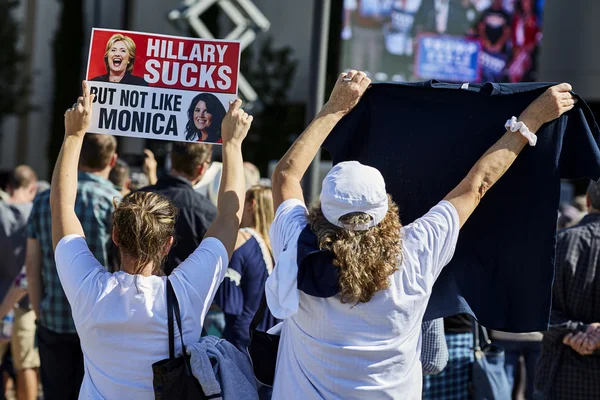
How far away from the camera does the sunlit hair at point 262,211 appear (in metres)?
5.21

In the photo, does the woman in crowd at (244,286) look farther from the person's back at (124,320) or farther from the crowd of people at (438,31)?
the crowd of people at (438,31)

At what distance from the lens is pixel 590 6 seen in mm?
22328

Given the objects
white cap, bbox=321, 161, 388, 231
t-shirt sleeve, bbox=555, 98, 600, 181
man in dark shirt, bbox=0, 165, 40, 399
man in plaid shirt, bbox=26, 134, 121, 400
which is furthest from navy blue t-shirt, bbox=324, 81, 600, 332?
man in dark shirt, bbox=0, 165, 40, 399

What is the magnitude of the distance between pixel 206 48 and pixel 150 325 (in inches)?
53.6

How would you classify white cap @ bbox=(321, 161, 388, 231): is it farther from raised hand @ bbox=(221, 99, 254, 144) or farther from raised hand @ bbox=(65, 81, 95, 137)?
raised hand @ bbox=(65, 81, 95, 137)

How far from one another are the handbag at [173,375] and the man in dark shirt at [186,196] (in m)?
1.60

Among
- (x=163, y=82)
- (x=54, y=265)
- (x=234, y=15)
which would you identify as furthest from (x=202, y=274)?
(x=234, y=15)

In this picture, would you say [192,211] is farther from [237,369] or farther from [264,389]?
[237,369]

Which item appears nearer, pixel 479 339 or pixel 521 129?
pixel 521 129

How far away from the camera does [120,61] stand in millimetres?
3656

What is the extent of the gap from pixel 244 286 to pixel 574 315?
6.19 feet

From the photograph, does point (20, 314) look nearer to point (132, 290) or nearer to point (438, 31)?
point (132, 290)

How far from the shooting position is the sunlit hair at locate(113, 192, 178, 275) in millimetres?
3012

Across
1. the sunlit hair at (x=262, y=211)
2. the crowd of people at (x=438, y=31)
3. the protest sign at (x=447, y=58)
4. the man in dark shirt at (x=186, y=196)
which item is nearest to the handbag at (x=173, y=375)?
the man in dark shirt at (x=186, y=196)
